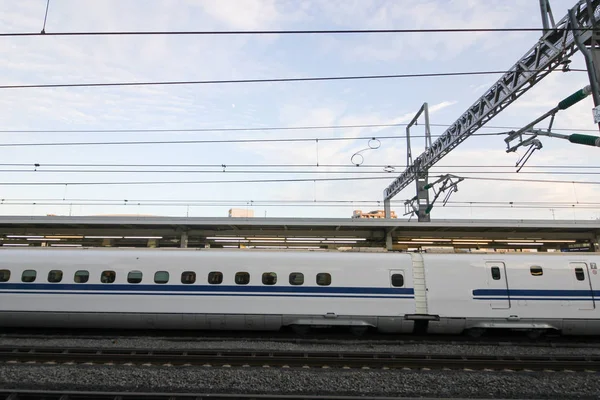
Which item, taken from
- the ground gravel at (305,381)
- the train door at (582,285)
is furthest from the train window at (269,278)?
the train door at (582,285)

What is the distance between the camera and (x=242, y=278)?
10.7 meters

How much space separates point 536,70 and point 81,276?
1496cm

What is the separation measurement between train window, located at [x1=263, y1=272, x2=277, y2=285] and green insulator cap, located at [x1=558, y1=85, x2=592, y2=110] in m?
8.30

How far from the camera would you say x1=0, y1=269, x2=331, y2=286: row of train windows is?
10648 millimetres

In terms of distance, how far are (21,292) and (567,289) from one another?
15.8 m

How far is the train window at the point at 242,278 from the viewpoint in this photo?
35.1 ft

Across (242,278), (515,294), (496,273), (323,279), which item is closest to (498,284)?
(496,273)

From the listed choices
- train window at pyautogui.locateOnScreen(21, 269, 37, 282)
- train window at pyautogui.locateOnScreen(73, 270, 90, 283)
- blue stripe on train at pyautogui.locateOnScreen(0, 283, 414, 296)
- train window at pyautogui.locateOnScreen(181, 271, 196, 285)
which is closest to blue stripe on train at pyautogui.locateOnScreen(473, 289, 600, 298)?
blue stripe on train at pyautogui.locateOnScreen(0, 283, 414, 296)

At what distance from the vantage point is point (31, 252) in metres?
11.3

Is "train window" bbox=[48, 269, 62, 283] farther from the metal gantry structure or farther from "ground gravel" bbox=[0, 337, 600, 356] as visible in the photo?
the metal gantry structure

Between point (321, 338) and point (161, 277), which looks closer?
point (321, 338)

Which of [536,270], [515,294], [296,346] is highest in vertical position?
[536,270]

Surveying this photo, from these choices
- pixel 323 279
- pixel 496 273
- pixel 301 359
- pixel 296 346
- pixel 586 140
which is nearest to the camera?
pixel 586 140

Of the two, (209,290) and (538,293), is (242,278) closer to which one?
(209,290)
